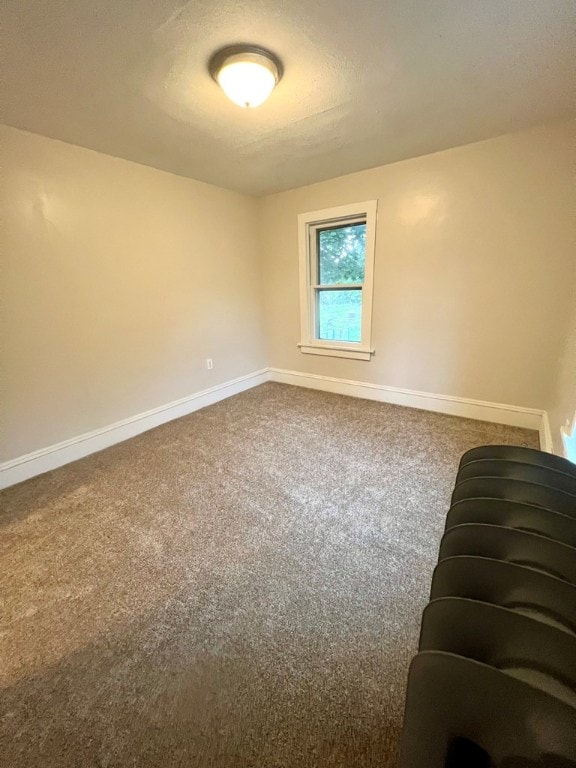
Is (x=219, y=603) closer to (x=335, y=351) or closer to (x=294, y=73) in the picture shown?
(x=294, y=73)

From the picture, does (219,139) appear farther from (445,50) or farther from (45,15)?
(445,50)

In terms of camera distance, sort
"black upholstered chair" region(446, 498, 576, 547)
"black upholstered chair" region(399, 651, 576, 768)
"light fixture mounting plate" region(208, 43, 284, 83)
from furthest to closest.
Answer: "light fixture mounting plate" region(208, 43, 284, 83)
"black upholstered chair" region(446, 498, 576, 547)
"black upholstered chair" region(399, 651, 576, 768)

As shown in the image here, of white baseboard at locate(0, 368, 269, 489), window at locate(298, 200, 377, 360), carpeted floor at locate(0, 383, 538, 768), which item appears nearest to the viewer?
carpeted floor at locate(0, 383, 538, 768)

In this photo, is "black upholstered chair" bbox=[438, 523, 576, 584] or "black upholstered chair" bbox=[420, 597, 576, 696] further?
"black upholstered chair" bbox=[438, 523, 576, 584]

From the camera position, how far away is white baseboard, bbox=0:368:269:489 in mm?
2178

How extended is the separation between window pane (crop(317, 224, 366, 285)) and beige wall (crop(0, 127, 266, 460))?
95cm

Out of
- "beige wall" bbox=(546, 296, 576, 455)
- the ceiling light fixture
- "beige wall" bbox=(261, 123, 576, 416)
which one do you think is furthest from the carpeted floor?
the ceiling light fixture

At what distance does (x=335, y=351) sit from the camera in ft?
11.7

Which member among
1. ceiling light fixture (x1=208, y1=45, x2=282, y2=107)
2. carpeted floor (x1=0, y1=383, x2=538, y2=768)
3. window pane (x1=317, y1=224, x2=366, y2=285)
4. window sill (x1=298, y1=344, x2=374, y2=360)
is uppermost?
ceiling light fixture (x1=208, y1=45, x2=282, y2=107)

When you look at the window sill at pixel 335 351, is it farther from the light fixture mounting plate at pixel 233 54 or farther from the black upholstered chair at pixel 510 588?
the black upholstered chair at pixel 510 588

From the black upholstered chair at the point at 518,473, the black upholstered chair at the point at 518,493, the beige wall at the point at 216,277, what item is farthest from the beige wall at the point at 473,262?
the black upholstered chair at the point at 518,493

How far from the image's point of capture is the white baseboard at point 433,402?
2.59 meters

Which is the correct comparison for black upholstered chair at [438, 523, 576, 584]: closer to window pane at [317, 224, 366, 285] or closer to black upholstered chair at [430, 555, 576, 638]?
black upholstered chair at [430, 555, 576, 638]

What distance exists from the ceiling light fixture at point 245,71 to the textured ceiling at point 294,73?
0.05 meters
